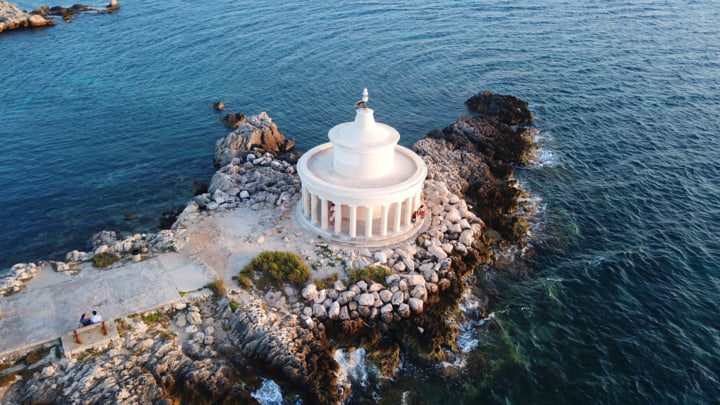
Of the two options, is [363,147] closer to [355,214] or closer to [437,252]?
[355,214]

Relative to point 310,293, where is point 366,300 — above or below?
below

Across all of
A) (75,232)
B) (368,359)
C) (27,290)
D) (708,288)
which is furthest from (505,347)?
(75,232)

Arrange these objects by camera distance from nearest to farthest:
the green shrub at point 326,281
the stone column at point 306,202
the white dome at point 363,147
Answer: the green shrub at point 326,281 < the white dome at point 363,147 < the stone column at point 306,202

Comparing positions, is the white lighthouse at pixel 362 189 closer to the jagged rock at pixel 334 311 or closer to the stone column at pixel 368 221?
the stone column at pixel 368 221

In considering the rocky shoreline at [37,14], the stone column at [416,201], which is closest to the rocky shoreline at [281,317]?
the stone column at [416,201]

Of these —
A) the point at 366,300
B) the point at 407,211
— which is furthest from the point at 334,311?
the point at 407,211

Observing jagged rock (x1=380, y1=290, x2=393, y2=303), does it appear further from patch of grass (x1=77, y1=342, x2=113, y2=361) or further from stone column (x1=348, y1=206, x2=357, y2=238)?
patch of grass (x1=77, y1=342, x2=113, y2=361)

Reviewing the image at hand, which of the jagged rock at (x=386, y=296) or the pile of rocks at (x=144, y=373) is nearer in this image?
the pile of rocks at (x=144, y=373)
